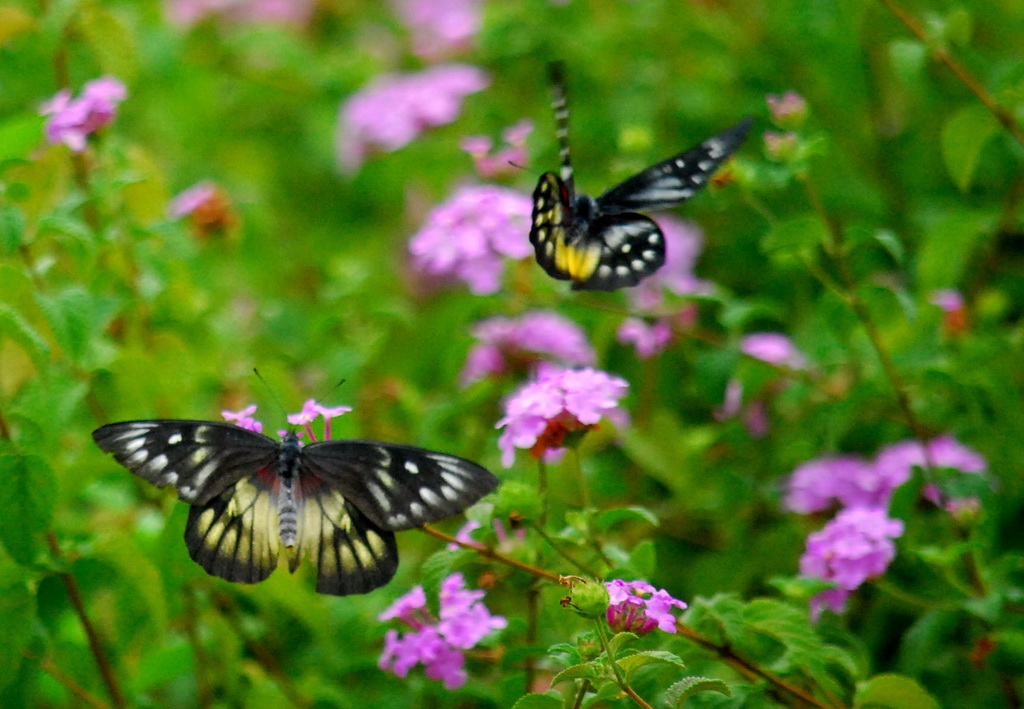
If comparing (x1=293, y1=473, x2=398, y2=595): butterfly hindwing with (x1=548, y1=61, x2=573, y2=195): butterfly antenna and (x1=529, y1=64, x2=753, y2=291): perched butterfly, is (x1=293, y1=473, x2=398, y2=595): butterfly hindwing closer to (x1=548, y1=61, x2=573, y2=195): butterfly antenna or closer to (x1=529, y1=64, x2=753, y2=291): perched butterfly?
(x1=529, y1=64, x2=753, y2=291): perched butterfly

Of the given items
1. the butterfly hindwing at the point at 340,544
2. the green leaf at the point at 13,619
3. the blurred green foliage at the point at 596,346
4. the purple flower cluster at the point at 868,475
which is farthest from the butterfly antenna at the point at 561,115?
the green leaf at the point at 13,619

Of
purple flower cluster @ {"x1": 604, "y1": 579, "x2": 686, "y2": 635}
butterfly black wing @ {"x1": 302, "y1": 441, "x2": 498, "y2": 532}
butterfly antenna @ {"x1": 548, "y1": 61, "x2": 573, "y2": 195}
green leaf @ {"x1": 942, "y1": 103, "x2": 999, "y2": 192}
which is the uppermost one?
butterfly antenna @ {"x1": 548, "y1": 61, "x2": 573, "y2": 195}

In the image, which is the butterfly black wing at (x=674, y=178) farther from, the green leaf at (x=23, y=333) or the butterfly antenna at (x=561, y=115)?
the green leaf at (x=23, y=333)

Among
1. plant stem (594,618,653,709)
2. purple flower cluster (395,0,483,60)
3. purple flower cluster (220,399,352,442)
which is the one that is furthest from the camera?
purple flower cluster (395,0,483,60)

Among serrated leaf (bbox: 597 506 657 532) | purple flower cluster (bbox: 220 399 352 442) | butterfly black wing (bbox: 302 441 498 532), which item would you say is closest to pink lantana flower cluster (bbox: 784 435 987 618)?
serrated leaf (bbox: 597 506 657 532)

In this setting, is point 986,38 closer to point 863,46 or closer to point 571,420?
point 863,46

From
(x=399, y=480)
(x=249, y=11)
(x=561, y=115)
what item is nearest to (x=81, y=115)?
(x=561, y=115)

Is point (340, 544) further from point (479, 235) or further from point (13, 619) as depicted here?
point (479, 235)
